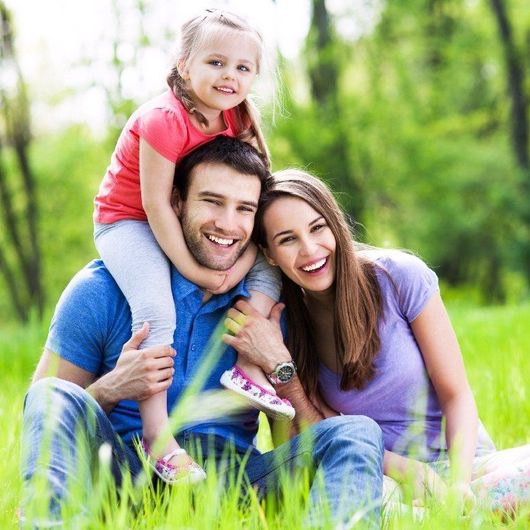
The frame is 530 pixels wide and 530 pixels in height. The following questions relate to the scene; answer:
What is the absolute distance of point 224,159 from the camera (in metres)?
3.14

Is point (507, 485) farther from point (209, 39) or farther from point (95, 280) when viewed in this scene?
point (209, 39)

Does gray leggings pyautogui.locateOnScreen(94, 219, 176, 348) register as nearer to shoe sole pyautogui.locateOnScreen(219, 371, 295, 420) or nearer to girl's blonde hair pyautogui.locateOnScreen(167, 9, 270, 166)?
shoe sole pyautogui.locateOnScreen(219, 371, 295, 420)

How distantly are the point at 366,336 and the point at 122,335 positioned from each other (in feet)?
2.82

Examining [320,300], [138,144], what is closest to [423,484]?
[320,300]

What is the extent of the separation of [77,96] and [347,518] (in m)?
12.4

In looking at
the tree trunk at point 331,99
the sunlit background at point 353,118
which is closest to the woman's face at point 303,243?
the sunlit background at point 353,118

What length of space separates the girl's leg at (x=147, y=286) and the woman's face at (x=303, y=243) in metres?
0.42

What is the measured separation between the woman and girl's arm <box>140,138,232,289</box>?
17cm

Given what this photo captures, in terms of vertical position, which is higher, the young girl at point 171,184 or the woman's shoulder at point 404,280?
the young girl at point 171,184

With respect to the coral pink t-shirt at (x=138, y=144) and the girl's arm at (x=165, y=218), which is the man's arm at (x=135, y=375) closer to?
the girl's arm at (x=165, y=218)

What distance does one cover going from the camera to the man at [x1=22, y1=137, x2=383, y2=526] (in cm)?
256

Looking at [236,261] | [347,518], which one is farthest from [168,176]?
[347,518]

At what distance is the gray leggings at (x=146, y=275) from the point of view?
2.93m

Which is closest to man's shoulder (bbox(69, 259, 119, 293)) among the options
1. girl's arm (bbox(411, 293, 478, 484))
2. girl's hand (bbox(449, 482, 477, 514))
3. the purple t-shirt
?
the purple t-shirt
